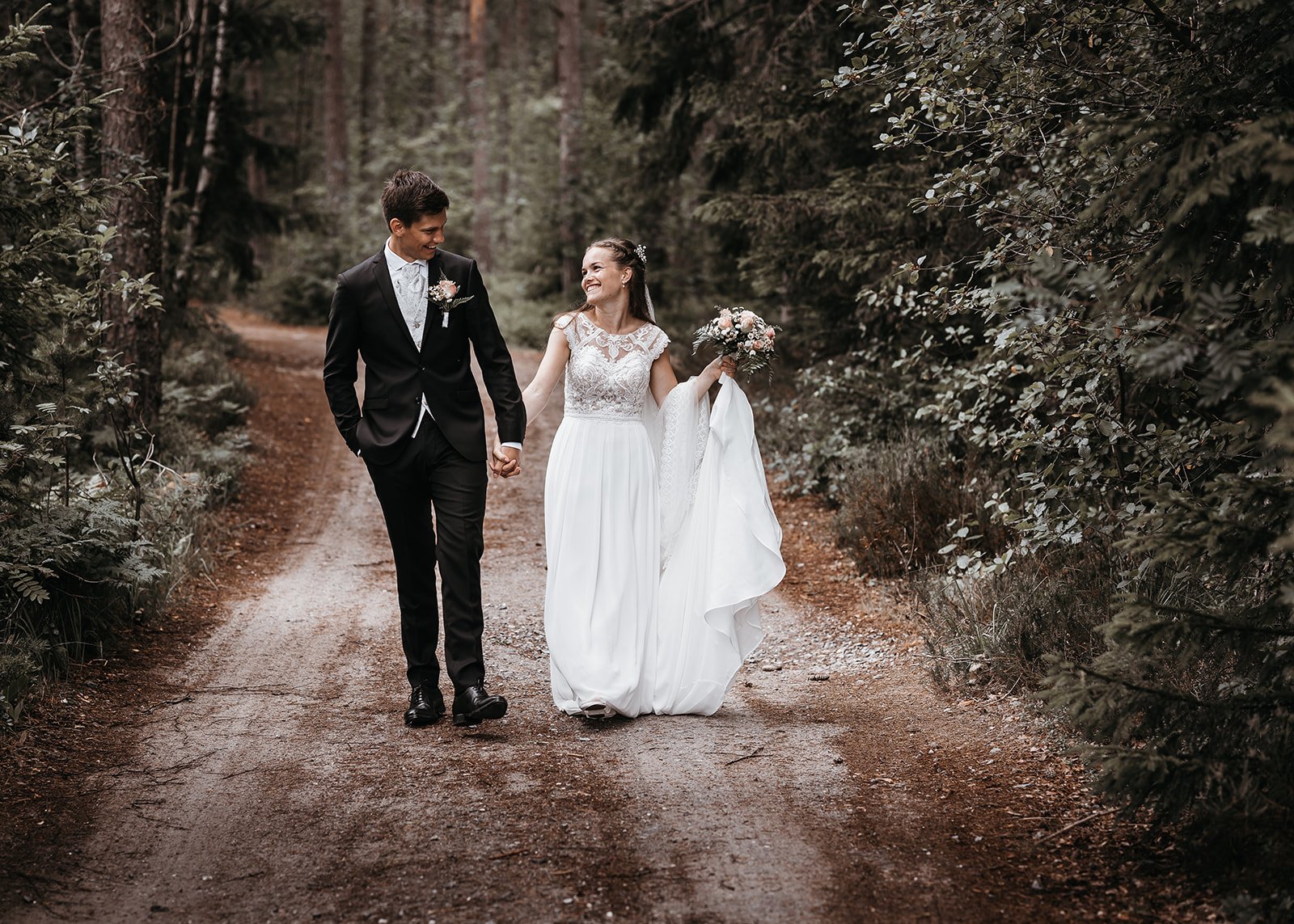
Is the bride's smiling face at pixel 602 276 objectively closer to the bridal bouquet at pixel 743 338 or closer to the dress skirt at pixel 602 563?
the bridal bouquet at pixel 743 338

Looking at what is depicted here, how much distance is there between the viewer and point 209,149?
15.3 meters

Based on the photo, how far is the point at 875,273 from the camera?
33.3ft

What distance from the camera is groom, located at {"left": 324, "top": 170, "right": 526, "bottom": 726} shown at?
499 centimetres

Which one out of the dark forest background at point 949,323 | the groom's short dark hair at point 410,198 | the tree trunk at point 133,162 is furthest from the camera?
the tree trunk at point 133,162

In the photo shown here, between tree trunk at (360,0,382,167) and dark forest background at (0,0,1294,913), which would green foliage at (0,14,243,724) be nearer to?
dark forest background at (0,0,1294,913)

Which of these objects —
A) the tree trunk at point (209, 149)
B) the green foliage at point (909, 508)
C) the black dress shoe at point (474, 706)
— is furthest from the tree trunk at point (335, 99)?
the black dress shoe at point (474, 706)

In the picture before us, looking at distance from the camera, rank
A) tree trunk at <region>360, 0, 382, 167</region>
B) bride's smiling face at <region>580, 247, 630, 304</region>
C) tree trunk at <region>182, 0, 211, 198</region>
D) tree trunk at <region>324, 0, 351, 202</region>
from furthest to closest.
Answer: tree trunk at <region>360, 0, 382, 167</region> → tree trunk at <region>324, 0, 351, 202</region> → tree trunk at <region>182, 0, 211, 198</region> → bride's smiling face at <region>580, 247, 630, 304</region>

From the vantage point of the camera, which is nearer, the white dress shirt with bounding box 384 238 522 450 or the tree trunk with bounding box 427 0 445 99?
the white dress shirt with bounding box 384 238 522 450

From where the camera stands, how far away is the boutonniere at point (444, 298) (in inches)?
195

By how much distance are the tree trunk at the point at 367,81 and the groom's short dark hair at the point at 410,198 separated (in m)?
30.7

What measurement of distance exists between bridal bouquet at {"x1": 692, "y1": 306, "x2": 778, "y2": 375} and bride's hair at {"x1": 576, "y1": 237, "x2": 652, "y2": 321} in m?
0.35

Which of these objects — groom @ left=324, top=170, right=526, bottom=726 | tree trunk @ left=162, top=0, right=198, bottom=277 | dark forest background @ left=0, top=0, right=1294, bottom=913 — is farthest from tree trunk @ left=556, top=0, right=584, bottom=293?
groom @ left=324, top=170, right=526, bottom=726

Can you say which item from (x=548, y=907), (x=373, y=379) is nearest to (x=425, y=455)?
(x=373, y=379)

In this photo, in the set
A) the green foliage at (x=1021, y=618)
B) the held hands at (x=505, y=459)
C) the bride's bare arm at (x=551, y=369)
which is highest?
the bride's bare arm at (x=551, y=369)
